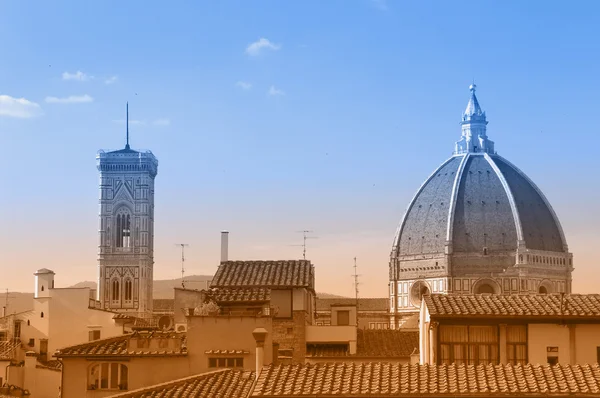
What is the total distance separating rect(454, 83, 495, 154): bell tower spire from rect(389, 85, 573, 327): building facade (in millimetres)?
238

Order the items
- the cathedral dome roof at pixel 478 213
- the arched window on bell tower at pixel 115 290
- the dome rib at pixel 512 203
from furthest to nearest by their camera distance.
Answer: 1. the arched window on bell tower at pixel 115 290
2. the cathedral dome roof at pixel 478 213
3. the dome rib at pixel 512 203

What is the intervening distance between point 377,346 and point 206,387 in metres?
24.6

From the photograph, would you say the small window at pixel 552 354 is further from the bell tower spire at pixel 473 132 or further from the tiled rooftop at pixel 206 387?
the bell tower spire at pixel 473 132

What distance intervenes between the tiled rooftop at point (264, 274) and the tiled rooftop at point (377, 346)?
9.02 feet

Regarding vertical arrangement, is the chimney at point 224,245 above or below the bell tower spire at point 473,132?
below

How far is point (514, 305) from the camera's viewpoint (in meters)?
27.9

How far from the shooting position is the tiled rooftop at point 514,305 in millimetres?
27188

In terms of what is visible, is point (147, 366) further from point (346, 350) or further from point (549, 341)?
point (346, 350)

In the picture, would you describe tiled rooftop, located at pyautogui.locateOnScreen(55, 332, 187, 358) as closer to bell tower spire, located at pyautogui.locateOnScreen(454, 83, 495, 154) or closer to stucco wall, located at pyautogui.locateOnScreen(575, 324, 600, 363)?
stucco wall, located at pyautogui.locateOnScreen(575, 324, 600, 363)

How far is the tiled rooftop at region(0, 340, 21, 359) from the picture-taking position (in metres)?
54.0

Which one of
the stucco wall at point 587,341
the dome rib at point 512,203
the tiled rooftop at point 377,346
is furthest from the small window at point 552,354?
the dome rib at point 512,203

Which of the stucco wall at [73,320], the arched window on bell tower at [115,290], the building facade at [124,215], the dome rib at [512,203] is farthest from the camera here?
the building facade at [124,215]

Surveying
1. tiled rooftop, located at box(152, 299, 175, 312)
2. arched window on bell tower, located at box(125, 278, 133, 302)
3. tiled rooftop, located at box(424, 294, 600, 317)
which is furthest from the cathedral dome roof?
tiled rooftop, located at box(424, 294, 600, 317)

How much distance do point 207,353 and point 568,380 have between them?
12307mm
